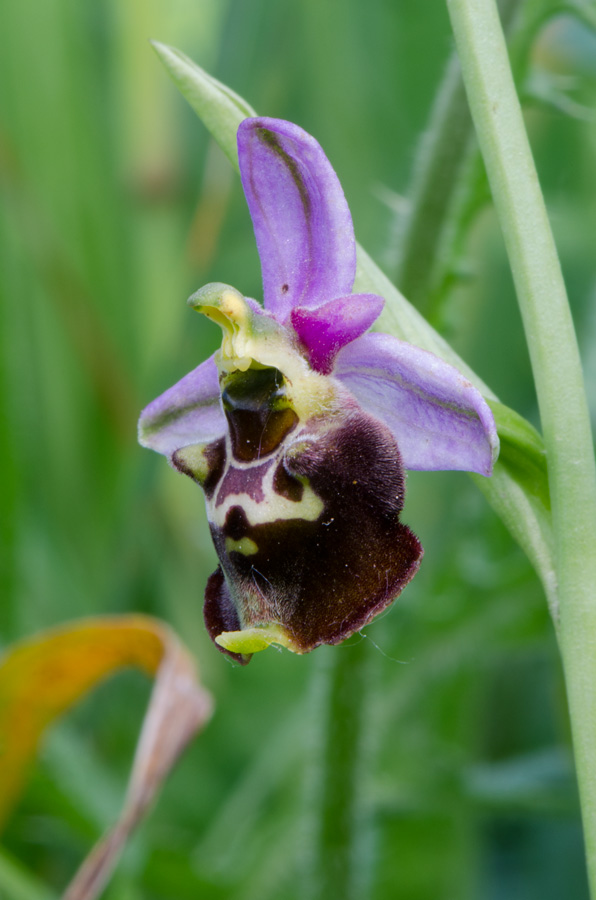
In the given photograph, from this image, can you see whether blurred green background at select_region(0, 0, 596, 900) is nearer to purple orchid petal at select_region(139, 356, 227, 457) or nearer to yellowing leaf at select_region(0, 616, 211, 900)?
yellowing leaf at select_region(0, 616, 211, 900)

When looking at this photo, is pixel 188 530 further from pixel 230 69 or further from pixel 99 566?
pixel 230 69

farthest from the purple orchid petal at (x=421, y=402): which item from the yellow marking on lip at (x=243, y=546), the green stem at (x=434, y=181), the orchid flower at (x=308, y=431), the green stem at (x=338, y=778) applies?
the green stem at (x=338, y=778)

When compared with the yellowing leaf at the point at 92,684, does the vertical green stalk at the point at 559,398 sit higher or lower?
higher

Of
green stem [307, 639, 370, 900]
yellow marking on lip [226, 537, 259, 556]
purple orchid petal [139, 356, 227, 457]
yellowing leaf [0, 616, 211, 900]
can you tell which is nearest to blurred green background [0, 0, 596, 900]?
green stem [307, 639, 370, 900]

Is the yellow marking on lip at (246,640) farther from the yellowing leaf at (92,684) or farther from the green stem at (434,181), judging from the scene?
the green stem at (434,181)

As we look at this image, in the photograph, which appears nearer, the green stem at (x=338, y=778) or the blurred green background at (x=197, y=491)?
the green stem at (x=338, y=778)

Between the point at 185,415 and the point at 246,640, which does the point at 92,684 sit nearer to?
the point at 185,415
